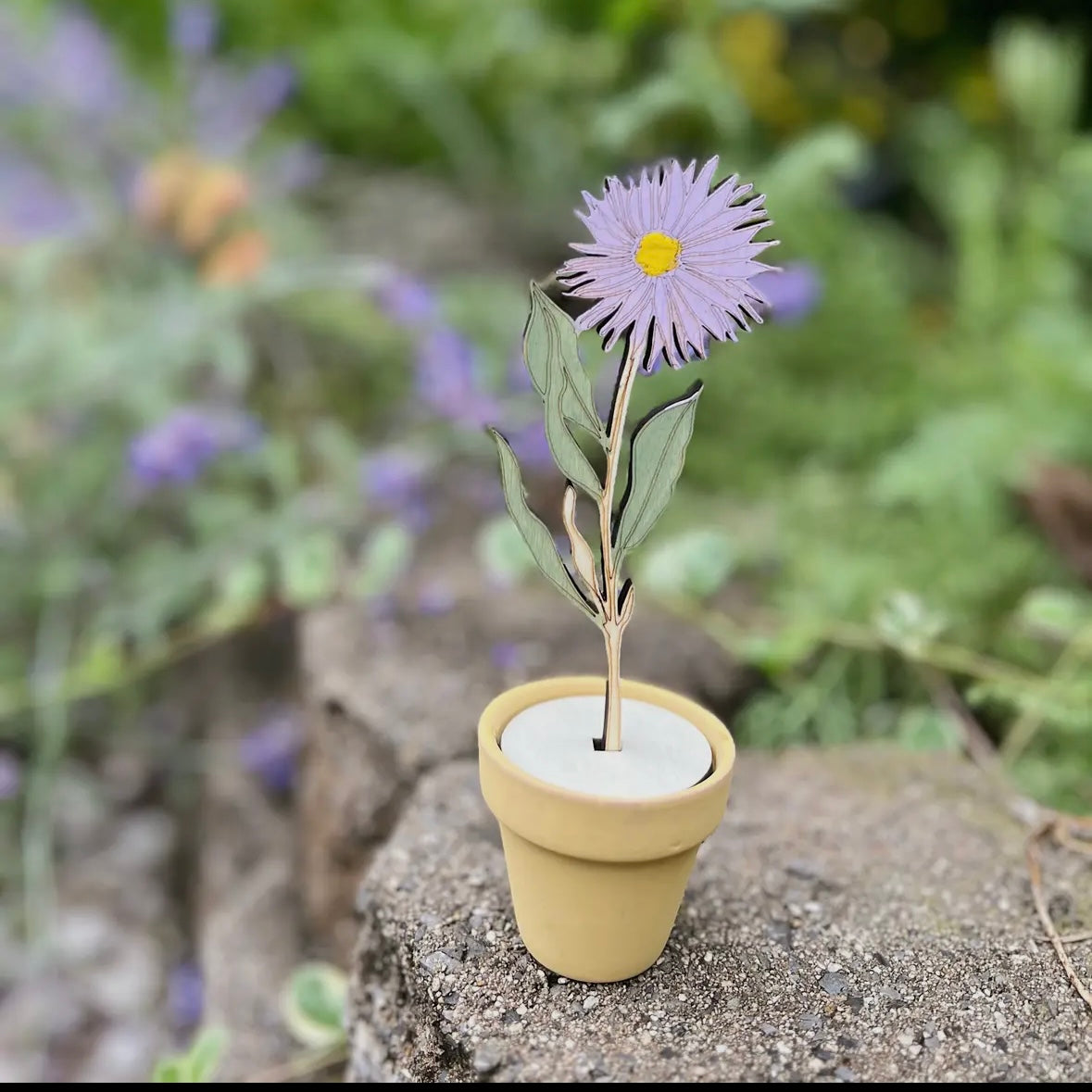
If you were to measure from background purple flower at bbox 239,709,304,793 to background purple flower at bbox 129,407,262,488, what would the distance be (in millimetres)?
432

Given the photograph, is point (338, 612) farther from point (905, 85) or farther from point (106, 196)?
point (905, 85)

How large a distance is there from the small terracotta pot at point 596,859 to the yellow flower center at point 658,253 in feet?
1.21

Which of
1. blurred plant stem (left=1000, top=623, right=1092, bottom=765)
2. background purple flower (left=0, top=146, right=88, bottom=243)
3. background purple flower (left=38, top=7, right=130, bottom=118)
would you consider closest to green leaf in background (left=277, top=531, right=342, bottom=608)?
blurred plant stem (left=1000, top=623, right=1092, bottom=765)

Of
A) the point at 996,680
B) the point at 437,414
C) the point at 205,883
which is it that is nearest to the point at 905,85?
the point at 437,414

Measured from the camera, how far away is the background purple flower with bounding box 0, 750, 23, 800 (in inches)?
62.2

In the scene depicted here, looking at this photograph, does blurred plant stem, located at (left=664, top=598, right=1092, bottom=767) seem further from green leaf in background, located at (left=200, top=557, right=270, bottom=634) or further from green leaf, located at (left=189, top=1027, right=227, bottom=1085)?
green leaf, located at (left=189, top=1027, right=227, bottom=1085)

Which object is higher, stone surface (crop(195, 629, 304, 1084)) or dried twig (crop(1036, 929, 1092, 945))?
dried twig (crop(1036, 929, 1092, 945))

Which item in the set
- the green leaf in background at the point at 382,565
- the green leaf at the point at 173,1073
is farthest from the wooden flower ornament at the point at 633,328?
the green leaf in background at the point at 382,565

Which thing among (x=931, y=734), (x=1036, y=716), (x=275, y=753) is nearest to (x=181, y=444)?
(x=275, y=753)

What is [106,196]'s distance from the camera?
2275mm

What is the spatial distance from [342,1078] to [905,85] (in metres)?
3.40

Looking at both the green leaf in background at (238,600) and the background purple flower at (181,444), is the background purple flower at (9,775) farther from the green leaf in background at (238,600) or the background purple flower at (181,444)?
the background purple flower at (181,444)

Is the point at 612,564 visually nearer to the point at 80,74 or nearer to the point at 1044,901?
the point at 1044,901

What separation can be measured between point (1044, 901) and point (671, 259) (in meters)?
0.67
